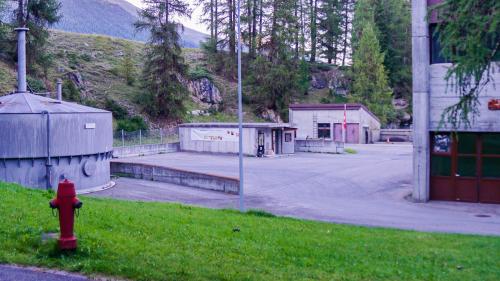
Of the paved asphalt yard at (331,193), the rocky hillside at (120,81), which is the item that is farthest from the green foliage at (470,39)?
the rocky hillside at (120,81)

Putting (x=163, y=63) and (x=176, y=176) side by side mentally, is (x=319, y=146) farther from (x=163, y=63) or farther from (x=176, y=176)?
(x=176, y=176)

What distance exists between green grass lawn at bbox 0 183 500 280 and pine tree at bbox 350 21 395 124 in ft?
199

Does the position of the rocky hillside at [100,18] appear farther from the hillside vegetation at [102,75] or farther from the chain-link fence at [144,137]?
the chain-link fence at [144,137]

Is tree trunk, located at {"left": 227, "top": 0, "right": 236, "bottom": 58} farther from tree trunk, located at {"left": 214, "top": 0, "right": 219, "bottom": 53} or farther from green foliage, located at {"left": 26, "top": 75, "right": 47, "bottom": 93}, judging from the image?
A: green foliage, located at {"left": 26, "top": 75, "right": 47, "bottom": 93}

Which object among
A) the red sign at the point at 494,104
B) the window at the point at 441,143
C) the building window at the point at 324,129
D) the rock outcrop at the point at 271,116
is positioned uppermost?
the rock outcrop at the point at 271,116

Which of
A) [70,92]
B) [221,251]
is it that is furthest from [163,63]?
[221,251]

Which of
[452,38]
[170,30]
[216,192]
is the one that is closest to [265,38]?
[170,30]

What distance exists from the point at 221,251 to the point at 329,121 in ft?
184

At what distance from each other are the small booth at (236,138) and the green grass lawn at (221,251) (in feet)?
116

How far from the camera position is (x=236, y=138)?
48.3 m

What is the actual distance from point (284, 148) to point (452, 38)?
141 feet

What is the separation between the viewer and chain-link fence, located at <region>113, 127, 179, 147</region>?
46.8 m

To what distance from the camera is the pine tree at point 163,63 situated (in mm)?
58375

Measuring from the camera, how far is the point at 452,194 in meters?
26.0
